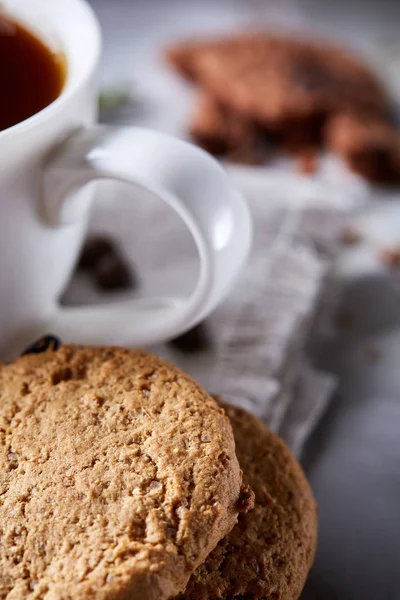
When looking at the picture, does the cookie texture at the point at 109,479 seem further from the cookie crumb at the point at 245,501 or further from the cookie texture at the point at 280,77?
the cookie texture at the point at 280,77

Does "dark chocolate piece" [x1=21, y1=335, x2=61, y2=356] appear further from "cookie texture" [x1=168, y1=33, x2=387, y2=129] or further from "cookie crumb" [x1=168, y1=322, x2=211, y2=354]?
"cookie texture" [x1=168, y1=33, x2=387, y2=129]

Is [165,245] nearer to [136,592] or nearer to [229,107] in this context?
[229,107]

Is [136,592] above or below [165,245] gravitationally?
above

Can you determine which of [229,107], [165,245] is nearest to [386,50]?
[229,107]

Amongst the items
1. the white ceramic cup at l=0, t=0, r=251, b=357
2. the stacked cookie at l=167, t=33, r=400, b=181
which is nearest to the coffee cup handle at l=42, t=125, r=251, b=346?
the white ceramic cup at l=0, t=0, r=251, b=357

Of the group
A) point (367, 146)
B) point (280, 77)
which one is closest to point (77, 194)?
point (367, 146)

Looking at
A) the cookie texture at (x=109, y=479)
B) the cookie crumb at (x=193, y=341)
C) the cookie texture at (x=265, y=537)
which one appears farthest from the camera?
the cookie crumb at (x=193, y=341)

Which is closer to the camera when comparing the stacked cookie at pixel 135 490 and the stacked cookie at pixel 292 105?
the stacked cookie at pixel 135 490

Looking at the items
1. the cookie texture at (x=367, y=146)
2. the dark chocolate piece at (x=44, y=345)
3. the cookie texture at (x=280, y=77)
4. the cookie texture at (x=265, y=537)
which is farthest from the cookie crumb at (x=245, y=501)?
the cookie texture at (x=280, y=77)
